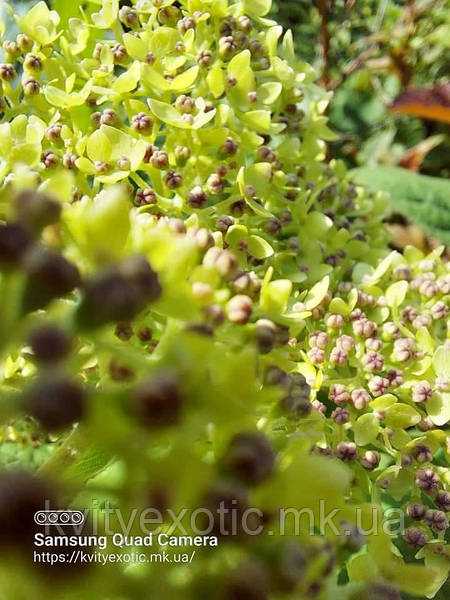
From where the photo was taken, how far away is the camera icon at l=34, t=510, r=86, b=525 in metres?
0.36

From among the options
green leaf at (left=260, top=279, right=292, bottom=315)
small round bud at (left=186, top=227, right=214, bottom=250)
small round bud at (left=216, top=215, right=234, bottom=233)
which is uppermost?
small round bud at (left=186, top=227, right=214, bottom=250)

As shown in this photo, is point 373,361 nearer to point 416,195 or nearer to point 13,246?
point 13,246

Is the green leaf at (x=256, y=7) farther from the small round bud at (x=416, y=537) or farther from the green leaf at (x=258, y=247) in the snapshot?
the small round bud at (x=416, y=537)

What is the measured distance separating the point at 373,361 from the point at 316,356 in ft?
0.24

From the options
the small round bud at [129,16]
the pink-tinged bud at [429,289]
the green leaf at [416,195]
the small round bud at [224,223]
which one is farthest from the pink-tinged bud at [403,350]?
the green leaf at [416,195]

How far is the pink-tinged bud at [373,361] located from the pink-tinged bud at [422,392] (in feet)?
0.14

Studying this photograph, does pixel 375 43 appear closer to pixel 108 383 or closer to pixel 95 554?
pixel 108 383

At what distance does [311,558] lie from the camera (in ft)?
1.39

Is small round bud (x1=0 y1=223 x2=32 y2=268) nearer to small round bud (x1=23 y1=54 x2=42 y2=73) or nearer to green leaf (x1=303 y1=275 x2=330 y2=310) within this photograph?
green leaf (x1=303 y1=275 x2=330 y2=310)

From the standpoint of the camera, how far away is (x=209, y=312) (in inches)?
19.4

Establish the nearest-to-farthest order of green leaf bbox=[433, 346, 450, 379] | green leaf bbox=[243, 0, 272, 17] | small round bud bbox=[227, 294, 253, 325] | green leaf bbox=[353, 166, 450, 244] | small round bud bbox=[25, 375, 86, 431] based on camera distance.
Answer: small round bud bbox=[25, 375, 86, 431], small round bud bbox=[227, 294, 253, 325], green leaf bbox=[433, 346, 450, 379], green leaf bbox=[243, 0, 272, 17], green leaf bbox=[353, 166, 450, 244]

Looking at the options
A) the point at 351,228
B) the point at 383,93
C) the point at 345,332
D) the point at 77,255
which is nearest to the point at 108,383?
the point at 77,255

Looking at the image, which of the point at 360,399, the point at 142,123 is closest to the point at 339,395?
the point at 360,399

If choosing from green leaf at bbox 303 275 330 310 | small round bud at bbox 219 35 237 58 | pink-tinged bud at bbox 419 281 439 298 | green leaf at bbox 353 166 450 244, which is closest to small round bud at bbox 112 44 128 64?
small round bud at bbox 219 35 237 58
